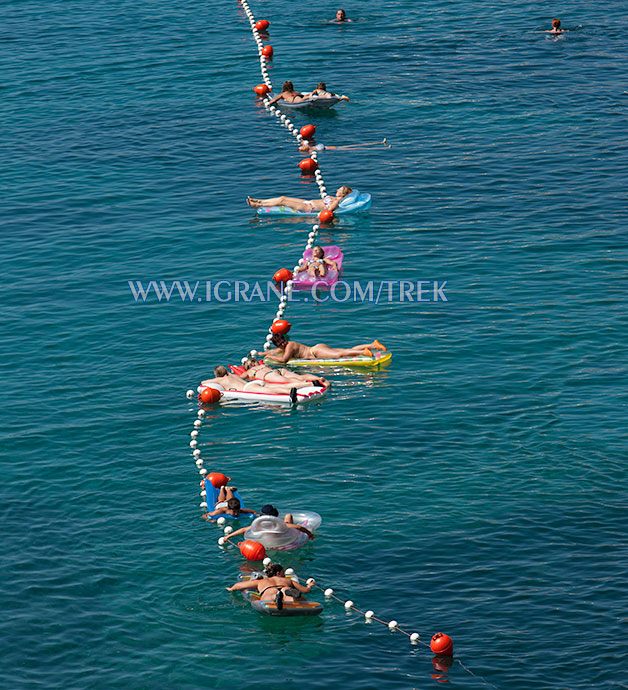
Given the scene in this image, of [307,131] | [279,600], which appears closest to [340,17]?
Result: [307,131]

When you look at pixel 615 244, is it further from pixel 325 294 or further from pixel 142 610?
pixel 142 610

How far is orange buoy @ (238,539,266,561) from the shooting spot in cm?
2630

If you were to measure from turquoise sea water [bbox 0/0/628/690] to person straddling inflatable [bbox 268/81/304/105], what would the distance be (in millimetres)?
1187

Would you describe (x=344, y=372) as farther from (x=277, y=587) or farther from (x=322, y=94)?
(x=322, y=94)

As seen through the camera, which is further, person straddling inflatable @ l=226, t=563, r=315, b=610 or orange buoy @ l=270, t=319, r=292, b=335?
orange buoy @ l=270, t=319, r=292, b=335

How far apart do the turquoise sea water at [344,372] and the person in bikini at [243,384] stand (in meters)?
0.78

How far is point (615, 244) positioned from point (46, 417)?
23204 millimetres

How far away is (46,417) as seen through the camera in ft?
111

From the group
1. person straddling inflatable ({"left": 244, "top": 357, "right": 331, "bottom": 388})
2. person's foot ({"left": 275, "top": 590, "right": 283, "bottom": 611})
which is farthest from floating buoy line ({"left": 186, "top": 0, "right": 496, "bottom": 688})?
person's foot ({"left": 275, "top": 590, "right": 283, "bottom": 611})

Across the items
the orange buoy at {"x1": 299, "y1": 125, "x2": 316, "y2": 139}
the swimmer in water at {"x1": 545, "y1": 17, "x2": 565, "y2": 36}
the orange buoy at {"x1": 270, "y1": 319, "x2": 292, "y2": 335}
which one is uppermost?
the swimmer in water at {"x1": 545, "y1": 17, "x2": 565, "y2": 36}

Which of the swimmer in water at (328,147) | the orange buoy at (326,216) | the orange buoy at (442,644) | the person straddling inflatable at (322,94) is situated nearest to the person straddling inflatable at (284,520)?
the orange buoy at (442,644)

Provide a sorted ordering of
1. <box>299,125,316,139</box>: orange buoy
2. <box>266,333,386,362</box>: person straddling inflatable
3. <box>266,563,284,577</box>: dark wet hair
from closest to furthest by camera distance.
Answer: <box>266,563,284,577</box>: dark wet hair → <box>266,333,386,362</box>: person straddling inflatable → <box>299,125,316,139</box>: orange buoy

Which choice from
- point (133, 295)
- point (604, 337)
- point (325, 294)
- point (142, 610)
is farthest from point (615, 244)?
point (142, 610)

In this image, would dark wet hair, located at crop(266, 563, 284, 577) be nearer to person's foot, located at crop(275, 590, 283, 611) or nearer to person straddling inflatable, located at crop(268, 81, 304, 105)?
person's foot, located at crop(275, 590, 283, 611)
